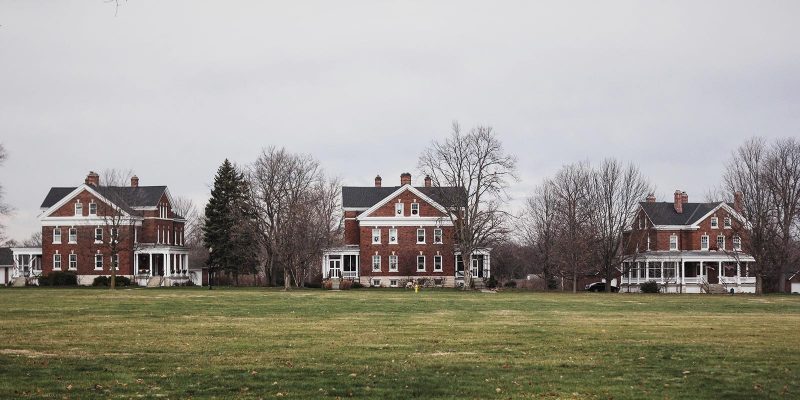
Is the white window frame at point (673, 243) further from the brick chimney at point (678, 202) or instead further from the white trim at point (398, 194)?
the white trim at point (398, 194)

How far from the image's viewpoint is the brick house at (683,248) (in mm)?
89375

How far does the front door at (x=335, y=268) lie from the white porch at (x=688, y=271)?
2703 centimetres

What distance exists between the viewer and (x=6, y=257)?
99.8 meters

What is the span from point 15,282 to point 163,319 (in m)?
56.0

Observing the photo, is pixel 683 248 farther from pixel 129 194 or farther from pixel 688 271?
pixel 129 194

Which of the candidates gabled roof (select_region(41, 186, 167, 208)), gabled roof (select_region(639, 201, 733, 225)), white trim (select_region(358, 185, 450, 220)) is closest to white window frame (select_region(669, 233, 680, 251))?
gabled roof (select_region(639, 201, 733, 225))

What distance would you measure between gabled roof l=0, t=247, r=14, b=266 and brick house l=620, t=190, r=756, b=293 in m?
62.9

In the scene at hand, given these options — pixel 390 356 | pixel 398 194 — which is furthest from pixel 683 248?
pixel 390 356

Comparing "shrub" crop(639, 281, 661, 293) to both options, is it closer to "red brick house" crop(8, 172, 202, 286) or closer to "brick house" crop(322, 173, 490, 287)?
"brick house" crop(322, 173, 490, 287)

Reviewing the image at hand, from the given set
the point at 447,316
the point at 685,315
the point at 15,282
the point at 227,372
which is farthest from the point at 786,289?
the point at 227,372

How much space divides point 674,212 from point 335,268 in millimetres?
34686

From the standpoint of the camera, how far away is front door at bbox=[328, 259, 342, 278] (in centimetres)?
9206

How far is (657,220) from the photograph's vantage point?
94.2 m

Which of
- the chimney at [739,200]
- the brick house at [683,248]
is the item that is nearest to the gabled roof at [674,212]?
the brick house at [683,248]
